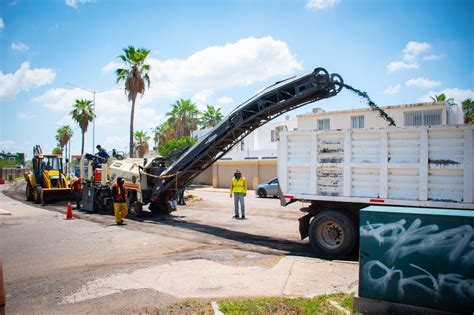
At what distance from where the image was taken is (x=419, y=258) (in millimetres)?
4188

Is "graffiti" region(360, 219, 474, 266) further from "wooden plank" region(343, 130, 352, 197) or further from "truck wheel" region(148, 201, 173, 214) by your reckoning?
"truck wheel" region(148, 201, 173, 214)

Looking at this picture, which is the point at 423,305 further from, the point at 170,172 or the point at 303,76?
the point at 170,172

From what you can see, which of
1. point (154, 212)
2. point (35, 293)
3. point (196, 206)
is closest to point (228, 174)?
point (196, 206)

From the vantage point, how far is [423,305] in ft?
13.4

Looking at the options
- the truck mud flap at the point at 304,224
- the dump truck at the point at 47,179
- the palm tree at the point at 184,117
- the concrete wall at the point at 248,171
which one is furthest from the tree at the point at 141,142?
the truck mud flap at the point at 304,224

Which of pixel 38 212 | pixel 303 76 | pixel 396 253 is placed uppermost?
pixel 303 76

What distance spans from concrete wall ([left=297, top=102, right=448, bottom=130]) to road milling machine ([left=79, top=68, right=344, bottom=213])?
50.3 feet

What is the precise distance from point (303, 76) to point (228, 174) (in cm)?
2526

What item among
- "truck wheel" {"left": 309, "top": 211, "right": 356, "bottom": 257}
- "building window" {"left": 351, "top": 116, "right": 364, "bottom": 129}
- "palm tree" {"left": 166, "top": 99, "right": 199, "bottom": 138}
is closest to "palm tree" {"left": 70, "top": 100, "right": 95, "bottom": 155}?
"palm tree" {"left": 166, "top": 99, "right": 199, "bottom": 138}

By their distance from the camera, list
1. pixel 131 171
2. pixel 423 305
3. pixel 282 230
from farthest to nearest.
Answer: pixel 131 171 < pixel 282 230 < pixel 423 305

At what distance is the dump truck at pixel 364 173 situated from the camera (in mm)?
6539

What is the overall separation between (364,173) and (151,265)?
189 inches

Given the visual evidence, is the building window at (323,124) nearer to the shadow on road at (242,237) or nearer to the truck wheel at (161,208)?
the truck wheel at (161,208)

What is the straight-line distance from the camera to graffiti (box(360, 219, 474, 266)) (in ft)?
13.0
